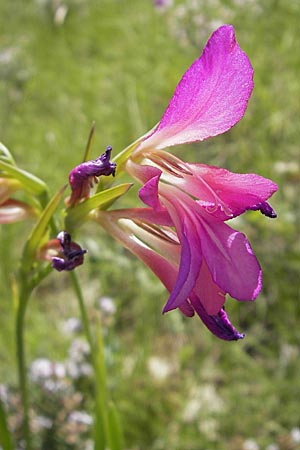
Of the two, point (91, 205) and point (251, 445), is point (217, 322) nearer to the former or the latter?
point (91, 205)

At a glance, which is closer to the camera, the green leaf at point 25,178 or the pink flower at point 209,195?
the pink flower at point 209,195

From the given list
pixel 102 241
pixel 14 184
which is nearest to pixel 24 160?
pixel 102 241

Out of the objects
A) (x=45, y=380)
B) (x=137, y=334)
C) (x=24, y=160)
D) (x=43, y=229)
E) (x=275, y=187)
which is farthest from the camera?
(x=24, y=160)

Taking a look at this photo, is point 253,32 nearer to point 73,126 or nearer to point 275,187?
point 73,126

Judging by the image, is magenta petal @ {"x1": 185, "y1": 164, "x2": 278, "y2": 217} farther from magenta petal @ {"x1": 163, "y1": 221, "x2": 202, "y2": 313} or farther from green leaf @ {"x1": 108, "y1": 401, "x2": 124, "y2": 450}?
green leaf @ {"x1": 108, "y1": 401, "x2": 124, "y2": 450}

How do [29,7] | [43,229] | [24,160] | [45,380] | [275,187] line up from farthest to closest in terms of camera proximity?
1. [29,7]
2. [24,160]
3. [45,380]
4. [43,229]
5. [275,187]

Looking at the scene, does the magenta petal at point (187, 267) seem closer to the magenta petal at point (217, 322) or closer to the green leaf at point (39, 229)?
the magenta petal at point (217, 322)

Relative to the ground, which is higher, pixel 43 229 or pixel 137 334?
pixel 43 229

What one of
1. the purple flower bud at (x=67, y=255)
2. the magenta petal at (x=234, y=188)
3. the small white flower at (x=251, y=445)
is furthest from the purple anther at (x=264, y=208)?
the small white flower at (x=251, y=445)
